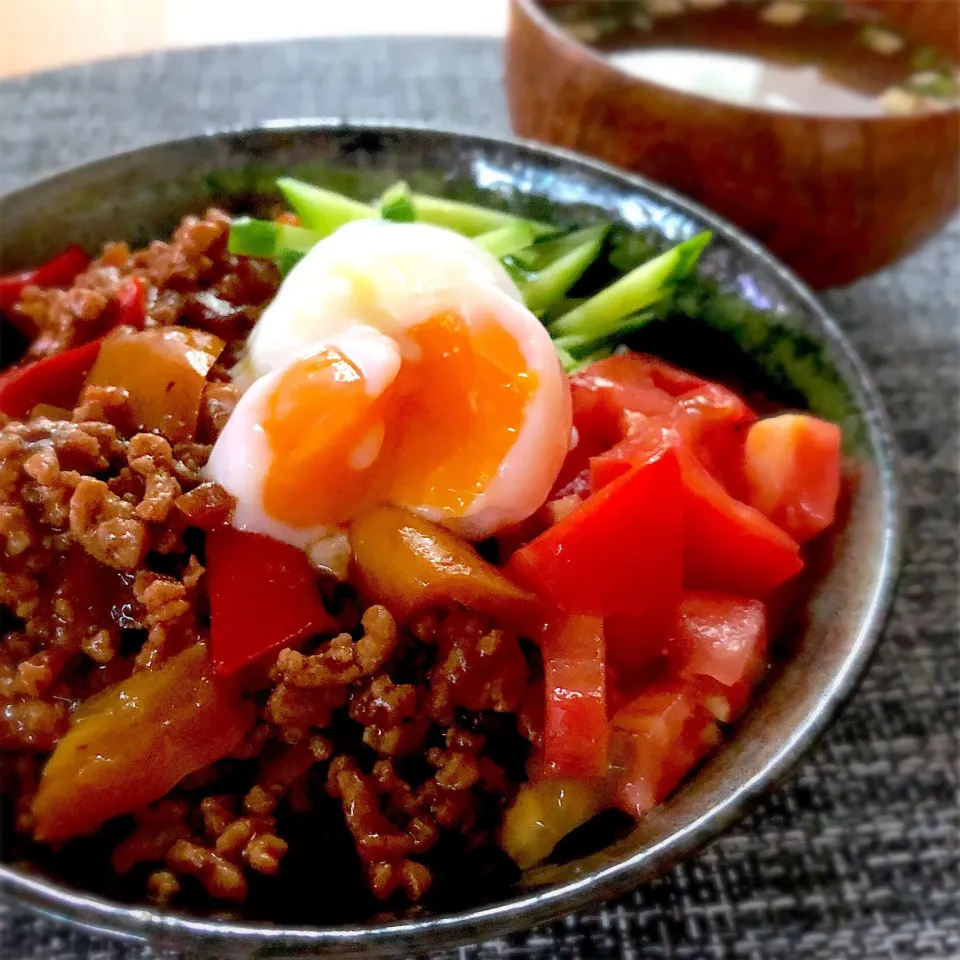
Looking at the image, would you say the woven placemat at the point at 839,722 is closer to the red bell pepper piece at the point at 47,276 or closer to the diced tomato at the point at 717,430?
the diced tomato at the point at 717,430

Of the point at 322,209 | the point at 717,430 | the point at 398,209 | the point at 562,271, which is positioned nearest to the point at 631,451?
the point at 717,430

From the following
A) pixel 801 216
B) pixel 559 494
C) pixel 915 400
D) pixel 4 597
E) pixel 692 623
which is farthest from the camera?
pixel 915 400

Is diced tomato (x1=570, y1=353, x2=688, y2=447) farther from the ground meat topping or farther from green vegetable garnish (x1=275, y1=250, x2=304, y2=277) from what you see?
green vegetable garnish (x1=275, y1=250, x2=304, y2=277)

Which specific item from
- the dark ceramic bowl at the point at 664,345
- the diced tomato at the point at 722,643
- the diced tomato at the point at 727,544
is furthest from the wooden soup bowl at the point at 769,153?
the diced tomato at the point at 722,643

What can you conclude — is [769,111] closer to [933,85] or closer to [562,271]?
[562,271]

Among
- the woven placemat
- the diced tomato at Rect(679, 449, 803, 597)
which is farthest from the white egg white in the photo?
the woven placemat

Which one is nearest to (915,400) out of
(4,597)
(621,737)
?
(621,737)

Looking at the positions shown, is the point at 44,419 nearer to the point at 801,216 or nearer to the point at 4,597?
the point at 4,597
